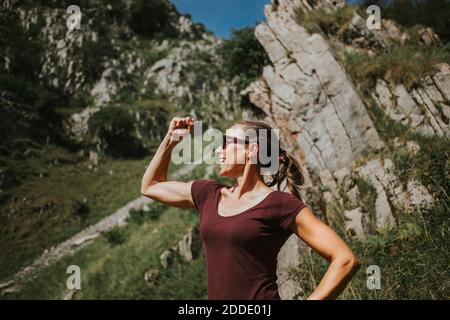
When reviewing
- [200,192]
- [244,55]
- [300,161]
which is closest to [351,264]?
[200,192]

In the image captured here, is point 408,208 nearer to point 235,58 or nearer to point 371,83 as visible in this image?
point 371,83

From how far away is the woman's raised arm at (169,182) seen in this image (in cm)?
Result: 263

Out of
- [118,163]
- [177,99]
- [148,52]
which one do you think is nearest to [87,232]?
[118,163]

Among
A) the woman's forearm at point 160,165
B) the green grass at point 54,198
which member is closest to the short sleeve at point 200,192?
the woman's forearm at point 160,165

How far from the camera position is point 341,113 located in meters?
9.80

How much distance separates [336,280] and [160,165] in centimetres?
155

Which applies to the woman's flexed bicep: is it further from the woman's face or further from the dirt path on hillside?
the dirt path on hillside

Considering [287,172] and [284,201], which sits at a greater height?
[287,172]

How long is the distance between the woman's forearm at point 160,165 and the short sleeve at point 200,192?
0.30 m

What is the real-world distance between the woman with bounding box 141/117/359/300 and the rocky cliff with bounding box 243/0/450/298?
3512mm

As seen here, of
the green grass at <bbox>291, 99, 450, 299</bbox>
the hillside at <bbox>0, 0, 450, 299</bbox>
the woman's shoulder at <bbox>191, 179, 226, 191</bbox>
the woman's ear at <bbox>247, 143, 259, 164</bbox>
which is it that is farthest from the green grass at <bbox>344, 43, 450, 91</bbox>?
the woman's shoulder at <bbox>191, 179, 226, 191</bbox>

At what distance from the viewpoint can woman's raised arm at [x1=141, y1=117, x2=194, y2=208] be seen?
8.62ft

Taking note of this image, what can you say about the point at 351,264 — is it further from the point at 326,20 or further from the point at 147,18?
the point at 147,18

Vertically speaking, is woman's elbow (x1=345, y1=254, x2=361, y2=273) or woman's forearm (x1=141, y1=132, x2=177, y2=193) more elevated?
woman's forearm (x1=141, y1=132, x2=177, y2=193)
